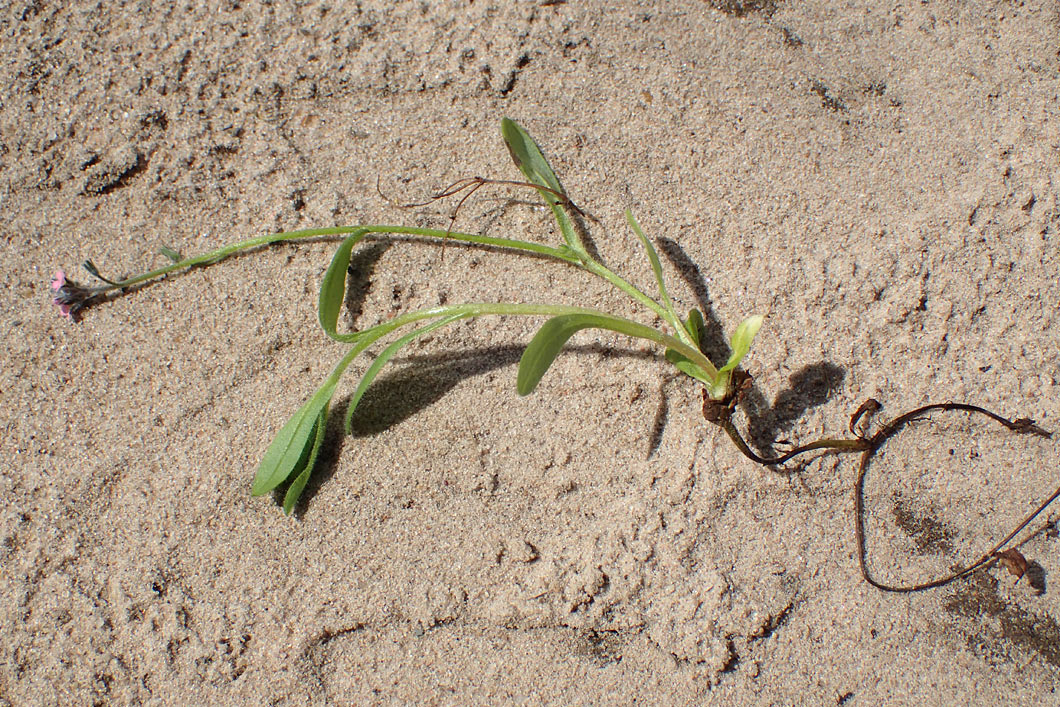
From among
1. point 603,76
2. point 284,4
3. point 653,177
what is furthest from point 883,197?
point 284,4

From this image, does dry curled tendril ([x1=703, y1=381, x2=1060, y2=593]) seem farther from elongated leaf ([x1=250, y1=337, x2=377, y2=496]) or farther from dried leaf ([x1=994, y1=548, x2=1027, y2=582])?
elongated leaf ([x1=250, y1=337, x2=377, y2=496])

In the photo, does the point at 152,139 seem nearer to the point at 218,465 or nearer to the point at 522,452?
the point at 218,465

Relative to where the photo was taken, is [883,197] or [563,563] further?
[883,197]

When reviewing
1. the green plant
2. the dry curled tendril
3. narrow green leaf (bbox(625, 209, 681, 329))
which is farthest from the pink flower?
the dry curled tendril

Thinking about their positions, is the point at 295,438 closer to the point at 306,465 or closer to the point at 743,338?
the point at 306,465

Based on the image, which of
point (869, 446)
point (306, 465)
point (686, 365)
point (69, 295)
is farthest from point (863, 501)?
point (69, 295)

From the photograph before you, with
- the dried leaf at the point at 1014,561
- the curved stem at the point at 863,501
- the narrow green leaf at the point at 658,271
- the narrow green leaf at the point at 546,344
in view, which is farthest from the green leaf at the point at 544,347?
the dried leaf at the point at 1014,561
